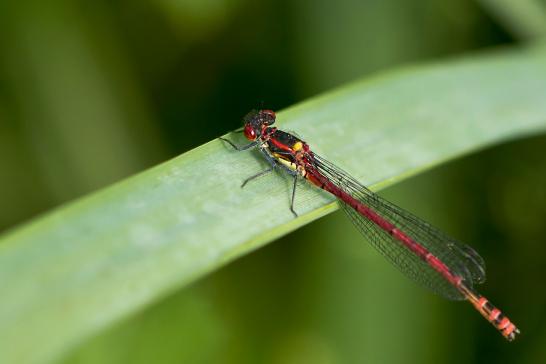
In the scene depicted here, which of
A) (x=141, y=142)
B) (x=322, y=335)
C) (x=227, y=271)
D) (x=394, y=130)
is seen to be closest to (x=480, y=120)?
(x=394, y=130)

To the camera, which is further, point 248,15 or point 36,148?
point 248,15

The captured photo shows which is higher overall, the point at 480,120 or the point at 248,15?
the point at 248,15

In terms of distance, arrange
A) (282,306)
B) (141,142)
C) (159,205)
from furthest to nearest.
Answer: (141,142) → (282,306) → (159,205)

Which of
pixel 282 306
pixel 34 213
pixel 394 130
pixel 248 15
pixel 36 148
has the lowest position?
pixel 282 306

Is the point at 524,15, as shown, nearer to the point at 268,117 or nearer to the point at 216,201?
the point at 268,117

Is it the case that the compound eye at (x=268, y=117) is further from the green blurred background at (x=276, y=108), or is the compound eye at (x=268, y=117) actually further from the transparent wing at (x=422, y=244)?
the green blurred background at (x=276, y=108)

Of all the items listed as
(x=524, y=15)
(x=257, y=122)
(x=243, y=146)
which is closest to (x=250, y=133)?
(x=257, y=122)

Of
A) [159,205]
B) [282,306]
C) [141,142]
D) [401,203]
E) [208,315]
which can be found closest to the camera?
[159,205]

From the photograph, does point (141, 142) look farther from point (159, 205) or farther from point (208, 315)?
point (159, 205)
